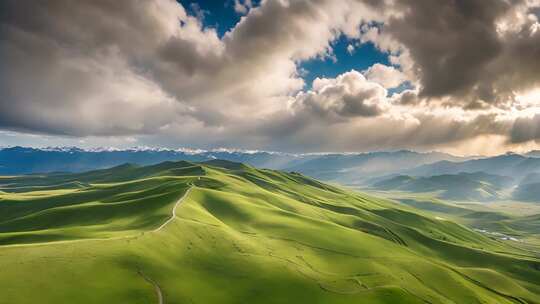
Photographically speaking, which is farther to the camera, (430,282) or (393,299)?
(430,282)

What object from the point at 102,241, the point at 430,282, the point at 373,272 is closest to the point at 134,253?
the point at 102,241

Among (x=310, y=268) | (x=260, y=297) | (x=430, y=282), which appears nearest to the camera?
(x=260, y=297)

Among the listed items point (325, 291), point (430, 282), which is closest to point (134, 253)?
point (325, 291)

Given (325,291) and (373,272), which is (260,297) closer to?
(325,291)

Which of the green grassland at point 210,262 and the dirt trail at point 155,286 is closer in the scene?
the dirt trail at point 155,286

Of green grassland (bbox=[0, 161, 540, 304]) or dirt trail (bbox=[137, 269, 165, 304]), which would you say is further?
green grassland (bbox=[0, 161, 540, 304])

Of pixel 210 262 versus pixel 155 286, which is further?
pixel 210 262

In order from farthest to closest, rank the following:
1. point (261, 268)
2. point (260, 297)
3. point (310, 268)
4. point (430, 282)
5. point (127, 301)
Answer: point (430, 282) → point (310, 268) → point (261, 268) → point (260, 297) → point (127, 301)

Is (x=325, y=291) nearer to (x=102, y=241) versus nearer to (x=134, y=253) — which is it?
(x=134, y=253)

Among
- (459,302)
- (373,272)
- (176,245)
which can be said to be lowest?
(459,302)

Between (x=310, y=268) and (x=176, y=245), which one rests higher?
(x=176, y=245)
